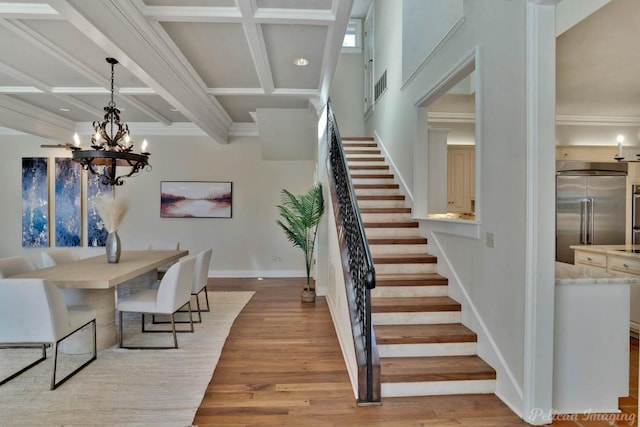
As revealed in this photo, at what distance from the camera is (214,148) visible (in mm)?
6578

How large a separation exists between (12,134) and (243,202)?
15.1 ft

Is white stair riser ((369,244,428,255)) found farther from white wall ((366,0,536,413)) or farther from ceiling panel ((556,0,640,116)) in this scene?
ceiling panel ((556,0,640,116))

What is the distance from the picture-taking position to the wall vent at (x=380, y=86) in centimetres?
553

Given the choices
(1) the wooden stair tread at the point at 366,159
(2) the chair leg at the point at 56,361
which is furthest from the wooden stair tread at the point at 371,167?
(2) the chair leg at the point at 56,361

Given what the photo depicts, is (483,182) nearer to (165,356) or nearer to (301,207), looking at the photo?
(301,207)

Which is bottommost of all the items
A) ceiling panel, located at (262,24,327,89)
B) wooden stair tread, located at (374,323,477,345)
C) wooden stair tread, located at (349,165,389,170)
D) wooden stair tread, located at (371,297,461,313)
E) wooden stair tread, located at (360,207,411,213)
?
wooden stair tread, located at (374,323,477,345)

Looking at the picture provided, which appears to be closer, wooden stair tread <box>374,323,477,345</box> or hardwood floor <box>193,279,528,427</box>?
hardwood floor <box>193,279,528,427</box>

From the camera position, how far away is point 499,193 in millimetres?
2385

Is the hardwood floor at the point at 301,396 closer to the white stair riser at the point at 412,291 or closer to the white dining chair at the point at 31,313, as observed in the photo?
the white stair riser at the point at 412,291

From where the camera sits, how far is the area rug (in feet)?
6.98

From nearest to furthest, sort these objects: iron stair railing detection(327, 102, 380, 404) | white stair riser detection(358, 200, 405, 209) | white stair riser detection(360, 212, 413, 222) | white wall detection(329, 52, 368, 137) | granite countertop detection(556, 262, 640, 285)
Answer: granite countertop detection(556, 262, 640, 285), iron stair railing detection(327, 102, 380, 404), white stair riser detection(360, 212, 413, 222), white stair riser detection(358, 200, 405, 209), white wall detection(329, 52, 368, 137)

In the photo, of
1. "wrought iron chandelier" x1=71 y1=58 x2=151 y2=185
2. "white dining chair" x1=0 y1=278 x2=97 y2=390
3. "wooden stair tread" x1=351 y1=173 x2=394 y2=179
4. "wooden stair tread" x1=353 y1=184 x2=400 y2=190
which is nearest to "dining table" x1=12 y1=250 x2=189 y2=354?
"white dining chair" x1=0 y1=278 x2=97 y2=390

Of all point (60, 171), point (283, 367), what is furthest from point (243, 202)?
point (283, 367)

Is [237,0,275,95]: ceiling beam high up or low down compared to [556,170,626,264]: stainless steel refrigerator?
up
